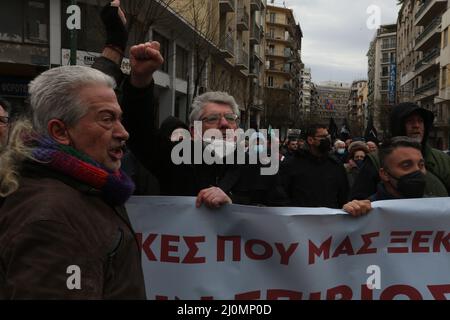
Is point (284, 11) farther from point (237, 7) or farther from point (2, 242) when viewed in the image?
point (2, 242)

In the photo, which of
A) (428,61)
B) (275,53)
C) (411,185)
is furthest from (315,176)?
(275,53)

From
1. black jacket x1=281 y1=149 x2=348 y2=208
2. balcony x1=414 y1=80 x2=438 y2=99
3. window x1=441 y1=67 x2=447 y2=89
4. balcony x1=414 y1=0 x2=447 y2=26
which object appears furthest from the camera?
balcony x1=414 y1=80 x2=438 y2=99

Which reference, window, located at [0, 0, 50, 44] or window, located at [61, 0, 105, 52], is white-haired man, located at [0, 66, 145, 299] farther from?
window, located at [0, 0, 50, 44]

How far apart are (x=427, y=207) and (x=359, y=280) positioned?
0.56 m

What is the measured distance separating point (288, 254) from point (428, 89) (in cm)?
4955

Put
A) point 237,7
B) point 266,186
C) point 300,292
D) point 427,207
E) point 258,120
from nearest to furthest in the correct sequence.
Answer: point 300,292 → point 427,207 → point 266,186 → point 237,7 → point 258,120

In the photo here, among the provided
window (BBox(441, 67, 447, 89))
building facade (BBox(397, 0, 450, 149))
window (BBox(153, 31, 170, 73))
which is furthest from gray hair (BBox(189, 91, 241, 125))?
window (BBox(441, 67, 447, 89))

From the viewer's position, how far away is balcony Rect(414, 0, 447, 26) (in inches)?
1695

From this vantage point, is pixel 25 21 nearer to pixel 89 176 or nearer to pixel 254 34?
pixel 89 176

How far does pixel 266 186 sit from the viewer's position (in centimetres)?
293

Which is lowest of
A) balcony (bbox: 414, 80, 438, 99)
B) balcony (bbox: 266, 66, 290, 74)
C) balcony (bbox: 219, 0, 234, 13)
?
balcony (bbox: 414, 80, 438, 99)

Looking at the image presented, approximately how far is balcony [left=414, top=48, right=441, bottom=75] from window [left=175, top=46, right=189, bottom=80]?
27.1 metres

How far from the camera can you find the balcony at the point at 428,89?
149ft

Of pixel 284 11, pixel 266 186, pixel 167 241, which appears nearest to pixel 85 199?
pixel 167 241
